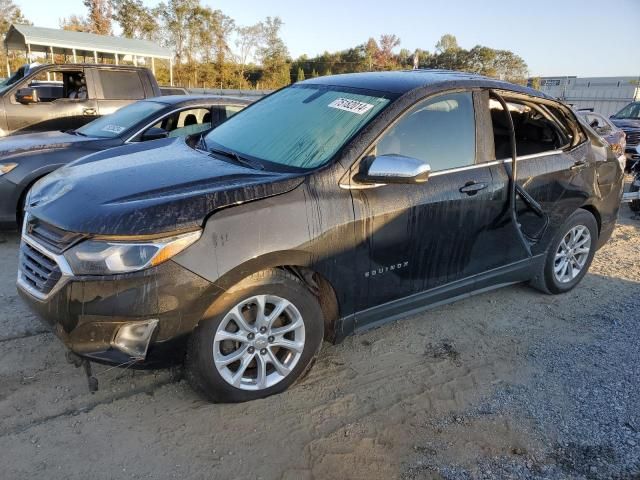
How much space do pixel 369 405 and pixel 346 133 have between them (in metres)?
1.63

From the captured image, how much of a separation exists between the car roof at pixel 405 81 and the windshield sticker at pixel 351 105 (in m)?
0.18

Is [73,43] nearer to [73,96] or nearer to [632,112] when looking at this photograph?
[73,96]

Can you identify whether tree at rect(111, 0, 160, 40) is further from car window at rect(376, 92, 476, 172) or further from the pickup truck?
car window at rect(376, 92, 476, 172)

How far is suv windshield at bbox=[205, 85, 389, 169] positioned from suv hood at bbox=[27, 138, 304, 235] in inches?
10.1

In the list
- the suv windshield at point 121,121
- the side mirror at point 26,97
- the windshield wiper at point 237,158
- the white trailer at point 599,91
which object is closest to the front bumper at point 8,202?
the suv windshield at point 121,121

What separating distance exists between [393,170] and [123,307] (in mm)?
1597

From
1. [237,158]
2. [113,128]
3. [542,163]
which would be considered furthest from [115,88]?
[542,163]

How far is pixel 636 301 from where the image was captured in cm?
450

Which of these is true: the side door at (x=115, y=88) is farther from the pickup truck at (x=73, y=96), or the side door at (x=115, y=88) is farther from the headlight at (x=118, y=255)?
the headlight at (x=118, y=255)

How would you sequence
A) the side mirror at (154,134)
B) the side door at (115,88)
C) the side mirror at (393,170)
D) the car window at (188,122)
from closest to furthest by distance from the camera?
the side mirror at (393,170) < the side mirror at (154,134) < the car window at (188,122) < the side door at (115,88)

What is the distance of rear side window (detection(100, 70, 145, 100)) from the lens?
27.0ft

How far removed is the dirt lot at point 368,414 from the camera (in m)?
2.41

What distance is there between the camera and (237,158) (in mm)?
3213

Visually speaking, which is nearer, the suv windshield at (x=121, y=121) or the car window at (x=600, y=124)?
the suv windshield at (x=121, y=121)
